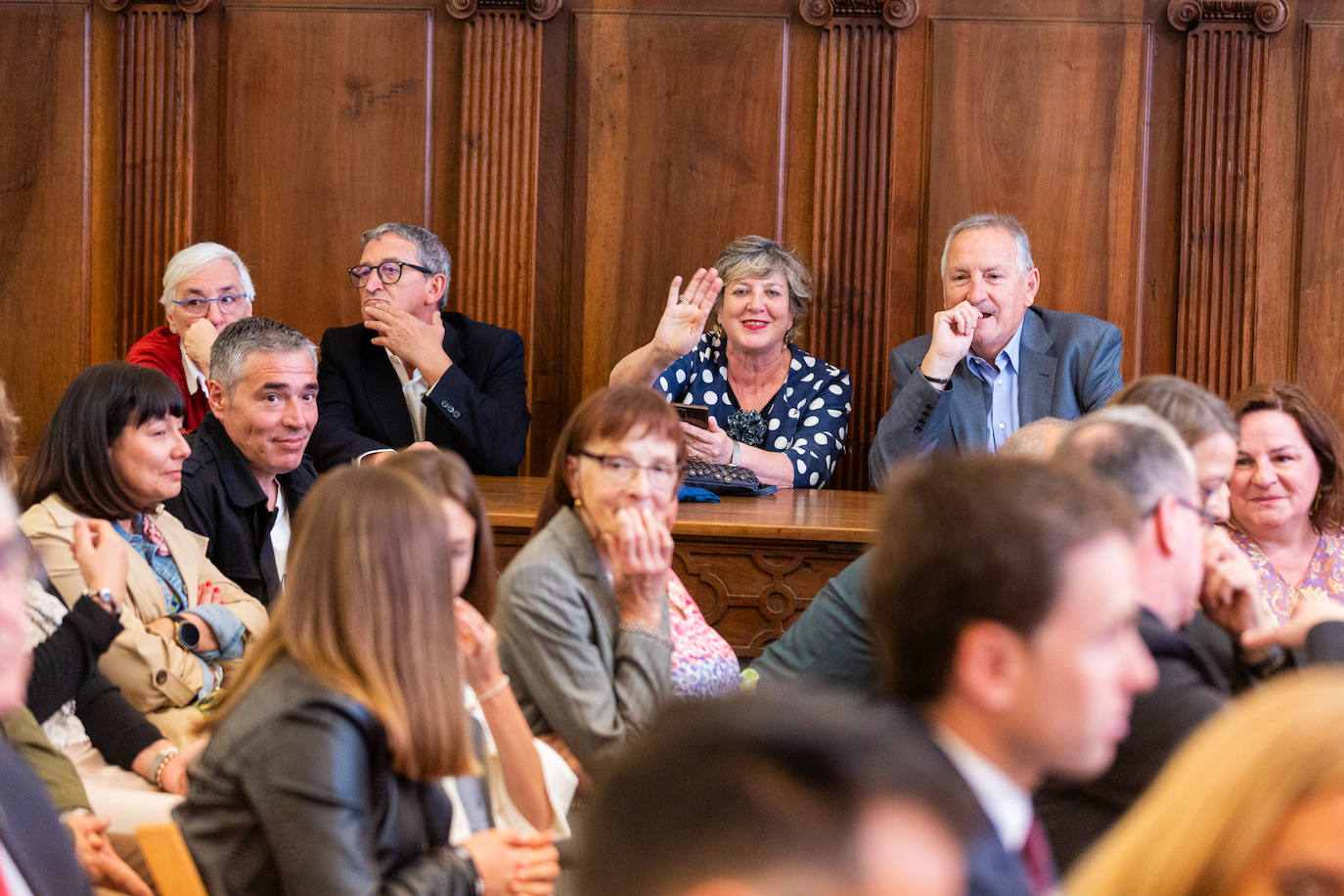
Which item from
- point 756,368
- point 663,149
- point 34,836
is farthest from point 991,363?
point 34,836

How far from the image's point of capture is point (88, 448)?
2.50 metres

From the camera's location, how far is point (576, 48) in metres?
4.62

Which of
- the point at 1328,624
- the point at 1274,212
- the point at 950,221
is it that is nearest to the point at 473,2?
the point at 950,221

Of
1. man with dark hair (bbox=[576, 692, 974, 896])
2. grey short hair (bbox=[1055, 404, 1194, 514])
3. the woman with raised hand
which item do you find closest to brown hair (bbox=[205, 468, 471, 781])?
grey short hair (bbox=[1055, 404, 1194, 514])

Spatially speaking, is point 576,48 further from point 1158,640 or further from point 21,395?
point 1158,640

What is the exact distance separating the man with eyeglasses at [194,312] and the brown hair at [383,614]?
98.4 inches

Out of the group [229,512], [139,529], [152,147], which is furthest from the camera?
[152,147]

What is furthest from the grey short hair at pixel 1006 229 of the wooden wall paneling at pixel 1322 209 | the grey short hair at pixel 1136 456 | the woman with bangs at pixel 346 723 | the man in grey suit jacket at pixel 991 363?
the woman with bangs at pixel 346 723

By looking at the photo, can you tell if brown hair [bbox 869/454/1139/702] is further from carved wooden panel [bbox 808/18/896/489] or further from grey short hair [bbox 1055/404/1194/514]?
carved wooden panel [bbox 808/18/896/489]

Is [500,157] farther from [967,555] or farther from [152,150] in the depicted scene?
[967,555]

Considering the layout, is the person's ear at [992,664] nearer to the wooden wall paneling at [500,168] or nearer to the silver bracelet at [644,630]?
the silver bracelet at [644,630]

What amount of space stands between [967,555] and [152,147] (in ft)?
13.5

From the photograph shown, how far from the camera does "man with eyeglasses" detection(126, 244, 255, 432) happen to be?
3.94m

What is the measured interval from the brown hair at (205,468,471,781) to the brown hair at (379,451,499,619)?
0.75 ft
